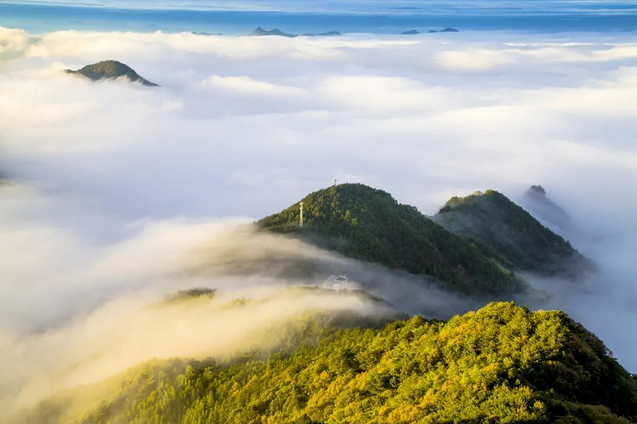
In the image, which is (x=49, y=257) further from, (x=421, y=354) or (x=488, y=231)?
(x=421, y=354)

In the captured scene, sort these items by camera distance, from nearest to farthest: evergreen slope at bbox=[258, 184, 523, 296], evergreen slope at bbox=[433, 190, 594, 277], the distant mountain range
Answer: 1. evergreen slope at bbox=[258, 184, 523, 296]
2. the distant mountain range
3. evergreen slope at bbox=[433, 190, 594, 277]

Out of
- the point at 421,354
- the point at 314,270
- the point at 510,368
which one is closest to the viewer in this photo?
the point at 510,368

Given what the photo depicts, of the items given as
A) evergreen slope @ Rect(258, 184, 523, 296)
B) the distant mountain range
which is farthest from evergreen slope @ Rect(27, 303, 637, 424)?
the distant mountain range

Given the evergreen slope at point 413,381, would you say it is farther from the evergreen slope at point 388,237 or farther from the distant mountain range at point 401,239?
the distant mountain range at point 401,239

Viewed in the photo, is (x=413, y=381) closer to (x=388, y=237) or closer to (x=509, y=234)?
(x=388, y=237)

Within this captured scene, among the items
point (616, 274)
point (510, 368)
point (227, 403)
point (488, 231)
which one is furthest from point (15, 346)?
point (616, 274)

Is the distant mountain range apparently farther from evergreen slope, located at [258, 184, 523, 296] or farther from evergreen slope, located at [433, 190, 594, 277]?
evergreen slope, located at [433, 190, 594, 277]

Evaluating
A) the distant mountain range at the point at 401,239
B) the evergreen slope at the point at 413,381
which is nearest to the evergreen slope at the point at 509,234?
the distant mountain range at the point at 401,239
